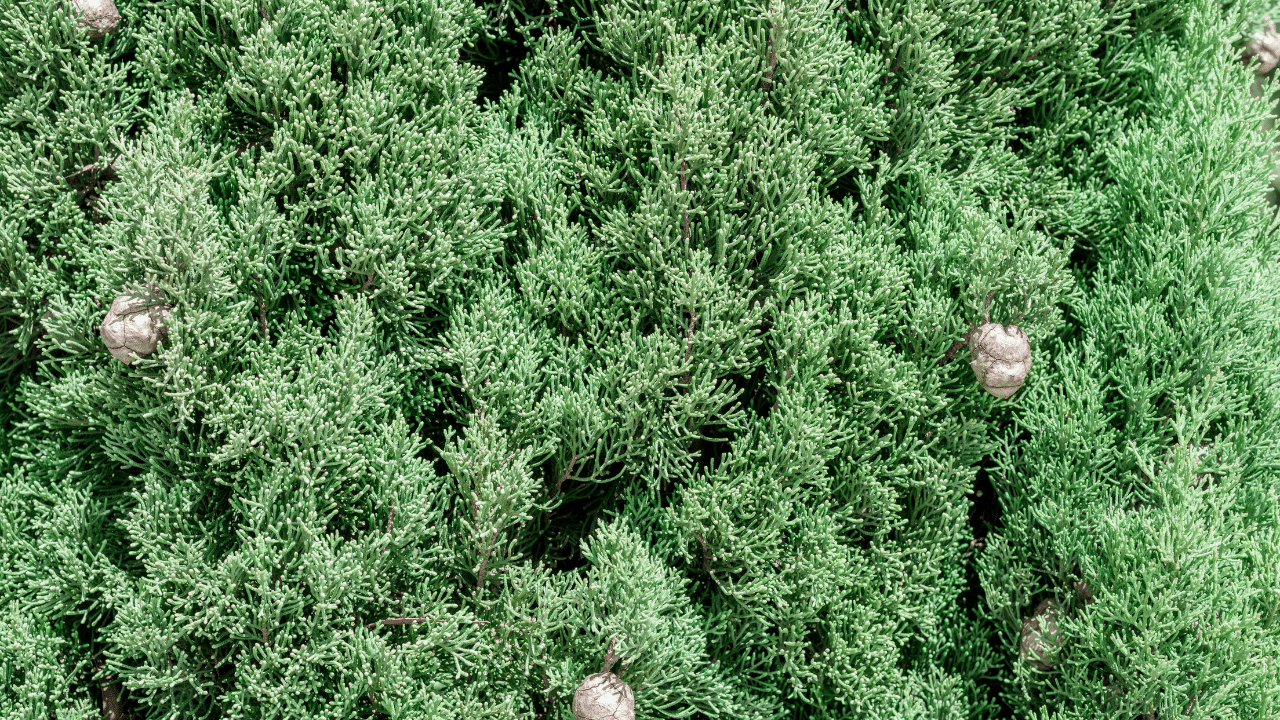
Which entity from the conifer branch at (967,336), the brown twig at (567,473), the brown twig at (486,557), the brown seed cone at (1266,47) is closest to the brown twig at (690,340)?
the brown twig at (567,473)

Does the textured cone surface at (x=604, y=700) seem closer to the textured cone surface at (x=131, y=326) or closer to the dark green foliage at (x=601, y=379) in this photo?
the dark green foliage at (x=601, y=379)

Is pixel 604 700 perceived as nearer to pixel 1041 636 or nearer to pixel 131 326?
pixel 1041 636

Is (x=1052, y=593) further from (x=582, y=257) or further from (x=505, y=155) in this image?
(x=505, y=155)

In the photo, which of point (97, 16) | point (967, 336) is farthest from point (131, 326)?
point (967, 336)

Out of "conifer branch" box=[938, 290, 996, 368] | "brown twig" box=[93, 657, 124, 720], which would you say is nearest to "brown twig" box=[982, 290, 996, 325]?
"conifer branch" box=[938, 290, 996, 368]

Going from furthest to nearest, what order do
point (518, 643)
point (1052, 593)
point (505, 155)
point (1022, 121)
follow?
point (1022, 121)
point (1052, 593)
point (505, 155)
point (518, 643)

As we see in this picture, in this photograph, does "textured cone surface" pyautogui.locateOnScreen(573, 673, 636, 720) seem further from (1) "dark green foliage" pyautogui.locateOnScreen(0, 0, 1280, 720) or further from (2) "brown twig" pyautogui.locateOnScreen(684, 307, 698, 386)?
(2) "brown twig" pyautogui.locateOnScreen(684, 307, 698, 386)

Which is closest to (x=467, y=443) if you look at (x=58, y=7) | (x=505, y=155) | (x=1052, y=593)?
(x=505, y=155)
